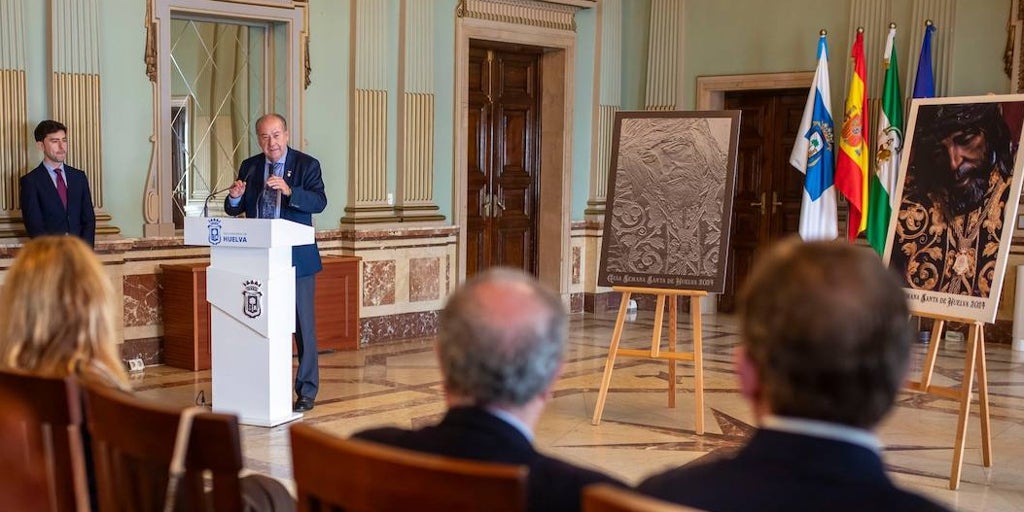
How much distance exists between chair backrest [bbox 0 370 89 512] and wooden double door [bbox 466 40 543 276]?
8062 millimetres

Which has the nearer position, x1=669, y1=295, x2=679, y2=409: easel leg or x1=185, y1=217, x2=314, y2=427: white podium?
x1=185, y1=217, x2=314, y2=427: white podium

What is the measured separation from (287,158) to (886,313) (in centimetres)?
492

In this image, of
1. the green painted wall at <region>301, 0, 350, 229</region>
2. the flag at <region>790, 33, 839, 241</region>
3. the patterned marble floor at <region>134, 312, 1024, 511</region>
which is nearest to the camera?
the patterned marble floor at <region>134, 312, 1024, 511</region>

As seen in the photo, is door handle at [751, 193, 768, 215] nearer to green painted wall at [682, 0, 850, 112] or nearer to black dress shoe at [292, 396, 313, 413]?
green painted wall at [682, 0, 850, 112]

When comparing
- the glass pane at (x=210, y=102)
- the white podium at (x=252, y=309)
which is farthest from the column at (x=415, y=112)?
the white podium at (x=252, y=309)

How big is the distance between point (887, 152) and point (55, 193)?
631 centimetres

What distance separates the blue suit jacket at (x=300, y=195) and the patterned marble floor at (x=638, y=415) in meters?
0.82

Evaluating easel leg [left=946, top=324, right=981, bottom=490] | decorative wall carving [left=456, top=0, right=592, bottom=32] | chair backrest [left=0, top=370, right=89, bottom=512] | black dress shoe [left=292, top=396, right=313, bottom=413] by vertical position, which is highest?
decorative wall carving [left=456, top=0, right=592, bottom=32]

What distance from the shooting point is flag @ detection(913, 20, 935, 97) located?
364 inches

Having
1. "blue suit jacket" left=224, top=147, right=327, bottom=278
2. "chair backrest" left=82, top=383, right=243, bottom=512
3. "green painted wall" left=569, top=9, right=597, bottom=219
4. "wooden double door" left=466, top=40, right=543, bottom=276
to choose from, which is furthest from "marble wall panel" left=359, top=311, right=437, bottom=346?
"chair backrest" left=82, top=383, right=243, bottom=512

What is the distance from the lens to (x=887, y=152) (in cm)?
945

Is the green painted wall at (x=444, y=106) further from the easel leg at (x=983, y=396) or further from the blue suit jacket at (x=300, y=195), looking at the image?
the easel leg at (x=983, y=396)

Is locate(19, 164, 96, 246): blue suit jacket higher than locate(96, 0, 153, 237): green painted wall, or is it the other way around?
locate(96, 0, 153, 237): green painted wall

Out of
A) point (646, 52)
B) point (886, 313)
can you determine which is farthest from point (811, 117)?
point (886, 313)
